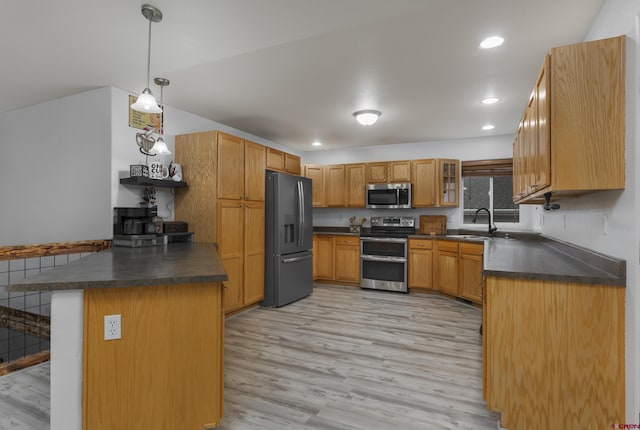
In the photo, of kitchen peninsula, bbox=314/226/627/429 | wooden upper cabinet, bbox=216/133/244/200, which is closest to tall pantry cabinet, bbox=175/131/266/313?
wooden upper cabinet, bbox=216/133/244/200

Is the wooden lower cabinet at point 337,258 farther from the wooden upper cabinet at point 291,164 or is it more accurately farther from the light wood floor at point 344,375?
the light wood floor at point 344,375

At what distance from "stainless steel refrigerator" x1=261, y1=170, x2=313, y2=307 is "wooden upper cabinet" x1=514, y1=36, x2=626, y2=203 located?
3161mm

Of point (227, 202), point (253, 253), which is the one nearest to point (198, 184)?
point (227, 202)

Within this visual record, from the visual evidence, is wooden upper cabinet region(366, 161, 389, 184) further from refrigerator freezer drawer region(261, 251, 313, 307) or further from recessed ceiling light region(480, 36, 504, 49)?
recessed ceiling light region(480, 36, 504, 49)

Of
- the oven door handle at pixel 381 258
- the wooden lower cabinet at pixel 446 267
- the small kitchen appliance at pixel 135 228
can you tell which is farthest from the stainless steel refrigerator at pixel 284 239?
the wooden lower cabinet at pixel 446 267

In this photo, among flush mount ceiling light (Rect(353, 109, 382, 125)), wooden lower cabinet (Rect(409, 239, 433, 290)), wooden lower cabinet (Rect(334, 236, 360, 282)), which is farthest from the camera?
wooden lower cabinet (Rect(334, 236, 360, 282))

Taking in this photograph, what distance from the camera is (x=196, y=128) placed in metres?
4.18

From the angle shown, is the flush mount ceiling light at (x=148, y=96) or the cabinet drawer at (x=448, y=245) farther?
the cabinet drawer at (x=448, y=245)

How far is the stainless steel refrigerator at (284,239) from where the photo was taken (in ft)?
14.1

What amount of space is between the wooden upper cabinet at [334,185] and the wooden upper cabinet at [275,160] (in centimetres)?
142

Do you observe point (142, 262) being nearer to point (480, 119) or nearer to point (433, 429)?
point (433, 429)

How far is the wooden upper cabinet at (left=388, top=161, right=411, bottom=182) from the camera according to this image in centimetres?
538

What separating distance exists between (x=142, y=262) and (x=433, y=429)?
2002 millimetres

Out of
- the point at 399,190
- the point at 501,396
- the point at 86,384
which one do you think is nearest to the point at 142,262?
the point at 86,384
